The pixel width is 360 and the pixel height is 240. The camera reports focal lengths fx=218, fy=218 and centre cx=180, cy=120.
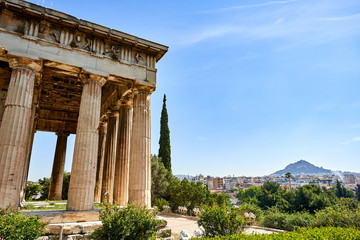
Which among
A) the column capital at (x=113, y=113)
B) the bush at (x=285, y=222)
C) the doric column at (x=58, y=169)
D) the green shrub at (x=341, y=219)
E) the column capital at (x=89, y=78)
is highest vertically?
the column capital at (x=89, y=78)

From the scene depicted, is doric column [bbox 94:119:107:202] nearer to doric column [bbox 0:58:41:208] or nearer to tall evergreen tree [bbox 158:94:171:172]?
doric column [bbox 0:58:41:208]

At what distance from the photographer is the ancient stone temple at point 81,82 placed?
9438mm

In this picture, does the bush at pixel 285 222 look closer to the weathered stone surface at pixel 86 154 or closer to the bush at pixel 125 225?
the bush at pixel 125 225

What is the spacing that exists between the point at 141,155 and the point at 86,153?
9.24 feet

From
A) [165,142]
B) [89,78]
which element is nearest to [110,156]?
[89,78]

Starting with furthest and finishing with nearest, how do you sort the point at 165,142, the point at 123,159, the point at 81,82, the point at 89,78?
the point at 165,142
the point at 123,159
the point at 81,82
the point at 89,78

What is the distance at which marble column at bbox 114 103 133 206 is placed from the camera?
1361 cm

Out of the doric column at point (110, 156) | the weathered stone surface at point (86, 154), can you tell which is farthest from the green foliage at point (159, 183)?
the weathered stone surface at point (86, 154)

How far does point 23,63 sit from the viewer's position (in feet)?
33.0

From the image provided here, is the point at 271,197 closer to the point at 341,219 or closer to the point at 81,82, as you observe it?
the point at 341,219

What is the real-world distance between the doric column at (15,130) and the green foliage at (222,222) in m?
7.69

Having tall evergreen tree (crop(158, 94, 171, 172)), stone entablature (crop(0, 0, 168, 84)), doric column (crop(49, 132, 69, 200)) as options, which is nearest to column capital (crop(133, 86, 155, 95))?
stone entablature (crop(0, 0, 168, 84))

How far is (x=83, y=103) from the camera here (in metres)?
11.2

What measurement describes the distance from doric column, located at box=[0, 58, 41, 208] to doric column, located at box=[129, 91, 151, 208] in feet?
16.1
